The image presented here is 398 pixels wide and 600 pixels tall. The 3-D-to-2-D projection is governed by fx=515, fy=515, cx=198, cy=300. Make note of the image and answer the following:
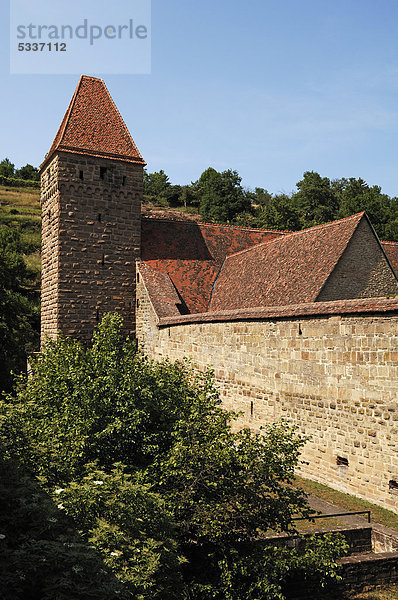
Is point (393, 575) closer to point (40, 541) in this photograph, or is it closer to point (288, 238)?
point (40, 541)

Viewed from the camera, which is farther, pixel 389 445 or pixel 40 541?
pixel 389 445

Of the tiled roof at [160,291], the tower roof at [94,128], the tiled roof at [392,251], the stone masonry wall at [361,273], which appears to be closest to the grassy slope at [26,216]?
the tower roof at [94,128]

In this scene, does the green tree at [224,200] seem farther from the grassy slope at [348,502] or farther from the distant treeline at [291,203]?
the grassy slope at [348,502]

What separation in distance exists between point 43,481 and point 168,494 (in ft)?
5.49

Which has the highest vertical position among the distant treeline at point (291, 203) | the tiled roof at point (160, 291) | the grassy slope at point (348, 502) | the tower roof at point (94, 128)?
the distant treeline at point (291, 203)

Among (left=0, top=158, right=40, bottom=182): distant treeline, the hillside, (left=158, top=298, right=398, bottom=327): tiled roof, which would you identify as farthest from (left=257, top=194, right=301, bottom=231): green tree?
(left=0, top=158, right=40, bottom=182): distant treeline

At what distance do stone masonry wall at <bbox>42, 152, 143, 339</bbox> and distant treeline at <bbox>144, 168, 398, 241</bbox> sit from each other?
3204 centimetres

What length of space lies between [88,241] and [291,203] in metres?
55.1

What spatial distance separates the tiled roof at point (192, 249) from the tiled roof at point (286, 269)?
790mm

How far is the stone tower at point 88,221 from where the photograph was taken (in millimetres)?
20094

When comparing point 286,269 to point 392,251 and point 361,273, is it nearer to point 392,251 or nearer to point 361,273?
point 361,273

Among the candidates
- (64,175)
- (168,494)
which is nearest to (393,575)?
(168,494)

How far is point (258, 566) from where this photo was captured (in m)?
6.52

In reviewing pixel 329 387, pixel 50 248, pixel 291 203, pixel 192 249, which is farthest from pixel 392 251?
pixel 291 203
